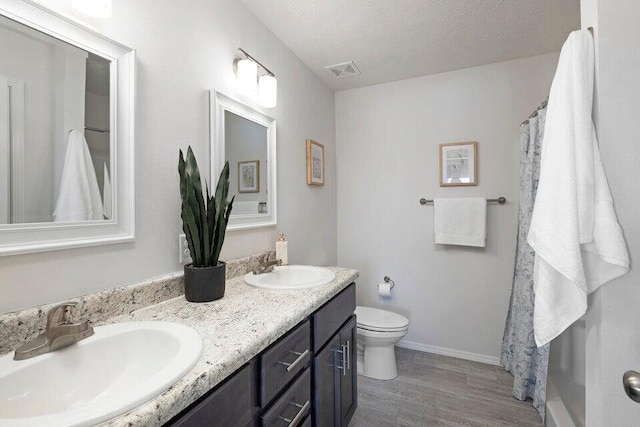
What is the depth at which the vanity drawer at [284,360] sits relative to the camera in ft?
2.65

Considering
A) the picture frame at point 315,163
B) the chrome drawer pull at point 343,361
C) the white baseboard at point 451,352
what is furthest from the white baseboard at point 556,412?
the picture frame at point 315,163

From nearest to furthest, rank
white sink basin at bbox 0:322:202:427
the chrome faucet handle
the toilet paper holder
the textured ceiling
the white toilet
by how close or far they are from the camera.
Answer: white sink basin at bbox 0:322:202:427, the chrome faucet handle, the textured ceiling, the white toilet, the toilet paper holder

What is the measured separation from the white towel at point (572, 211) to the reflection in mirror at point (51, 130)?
4.43ft

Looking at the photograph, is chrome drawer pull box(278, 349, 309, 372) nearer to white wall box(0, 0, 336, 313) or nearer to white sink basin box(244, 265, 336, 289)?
white sink basin box(244, 265, 336, 289)

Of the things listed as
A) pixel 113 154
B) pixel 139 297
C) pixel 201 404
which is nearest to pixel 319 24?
pixel 113 154

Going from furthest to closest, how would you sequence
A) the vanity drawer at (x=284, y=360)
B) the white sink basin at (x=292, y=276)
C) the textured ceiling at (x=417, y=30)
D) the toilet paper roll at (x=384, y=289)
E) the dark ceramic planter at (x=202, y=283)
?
the toilet paper roll at (x=384, y=289), the textured ceiling at (x=417, y=30), the white sink basin at (x=292, y=276), the dark ceramic planter at (x=202, y=283), the vanity drawer at (x=284, y=360)

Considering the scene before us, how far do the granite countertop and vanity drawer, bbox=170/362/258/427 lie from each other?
31 mm

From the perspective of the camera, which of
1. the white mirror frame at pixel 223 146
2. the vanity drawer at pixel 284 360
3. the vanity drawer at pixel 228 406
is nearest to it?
the vanity drawer at pixel 228 406

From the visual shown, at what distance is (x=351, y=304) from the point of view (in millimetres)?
1497

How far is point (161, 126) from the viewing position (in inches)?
43.3

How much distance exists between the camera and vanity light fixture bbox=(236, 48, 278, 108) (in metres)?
1.46

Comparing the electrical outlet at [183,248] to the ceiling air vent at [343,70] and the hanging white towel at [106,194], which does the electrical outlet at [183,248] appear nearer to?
the hanging white towel at [106,194]

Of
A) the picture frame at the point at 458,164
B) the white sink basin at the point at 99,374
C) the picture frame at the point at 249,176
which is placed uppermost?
the picture frame at the point at 458,164

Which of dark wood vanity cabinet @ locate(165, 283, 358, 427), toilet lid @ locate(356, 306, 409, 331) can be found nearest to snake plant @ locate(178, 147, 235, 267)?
dark wood vanity cabinet @ locate(165, 283, 358, 427)
